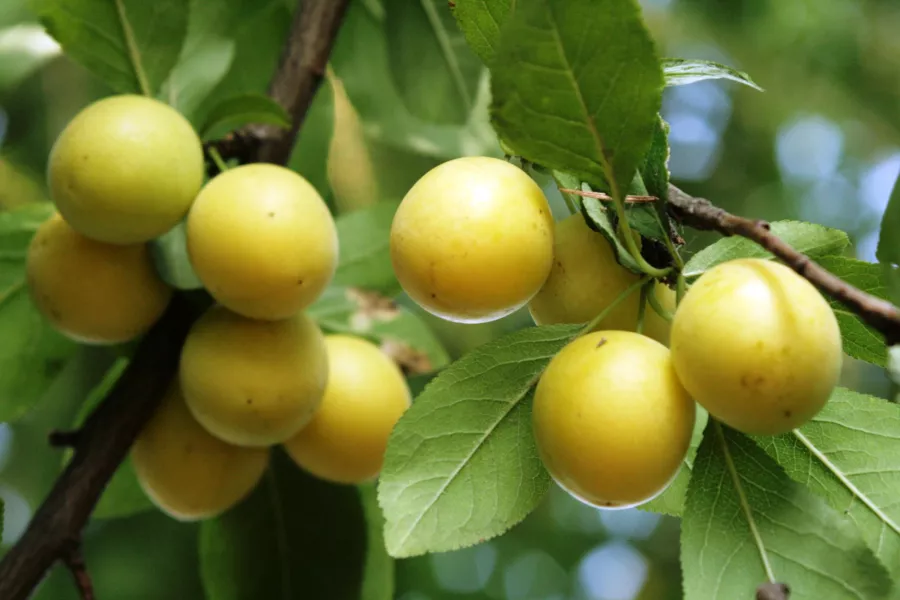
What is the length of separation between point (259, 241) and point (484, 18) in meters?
0.26

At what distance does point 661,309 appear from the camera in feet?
1.70

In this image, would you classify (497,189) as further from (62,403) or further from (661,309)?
(62,403)

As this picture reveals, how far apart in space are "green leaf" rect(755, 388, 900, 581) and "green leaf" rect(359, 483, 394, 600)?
53cm

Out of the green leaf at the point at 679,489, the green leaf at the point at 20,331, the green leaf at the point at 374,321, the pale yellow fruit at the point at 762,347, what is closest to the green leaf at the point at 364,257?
the green leaf at the point at 374,321

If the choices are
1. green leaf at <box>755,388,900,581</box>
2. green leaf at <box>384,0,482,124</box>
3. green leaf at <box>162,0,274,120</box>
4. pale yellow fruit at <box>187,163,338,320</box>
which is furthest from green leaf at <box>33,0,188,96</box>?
green leaf at <box>755,388,900,581</box>

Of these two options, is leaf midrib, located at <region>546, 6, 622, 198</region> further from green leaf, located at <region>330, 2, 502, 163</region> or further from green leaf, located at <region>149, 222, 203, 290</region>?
green leaf, located at <region>330, 2, 502, 163</region>

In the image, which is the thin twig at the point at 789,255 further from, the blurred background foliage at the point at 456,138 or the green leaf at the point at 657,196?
the blurred background foliage at the point at 456,138

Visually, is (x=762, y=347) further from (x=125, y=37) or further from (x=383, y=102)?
(x=383, y=102)

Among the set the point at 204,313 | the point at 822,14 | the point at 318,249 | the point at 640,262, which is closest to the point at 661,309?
the point at 640,262

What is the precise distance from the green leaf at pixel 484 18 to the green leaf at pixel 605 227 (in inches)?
4.2

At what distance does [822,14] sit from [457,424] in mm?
1787

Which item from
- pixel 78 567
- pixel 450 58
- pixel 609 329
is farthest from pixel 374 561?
pixel 450 58

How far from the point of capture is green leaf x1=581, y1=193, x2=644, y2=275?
50 centimetres

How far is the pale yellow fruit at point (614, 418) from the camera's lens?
46 cm
